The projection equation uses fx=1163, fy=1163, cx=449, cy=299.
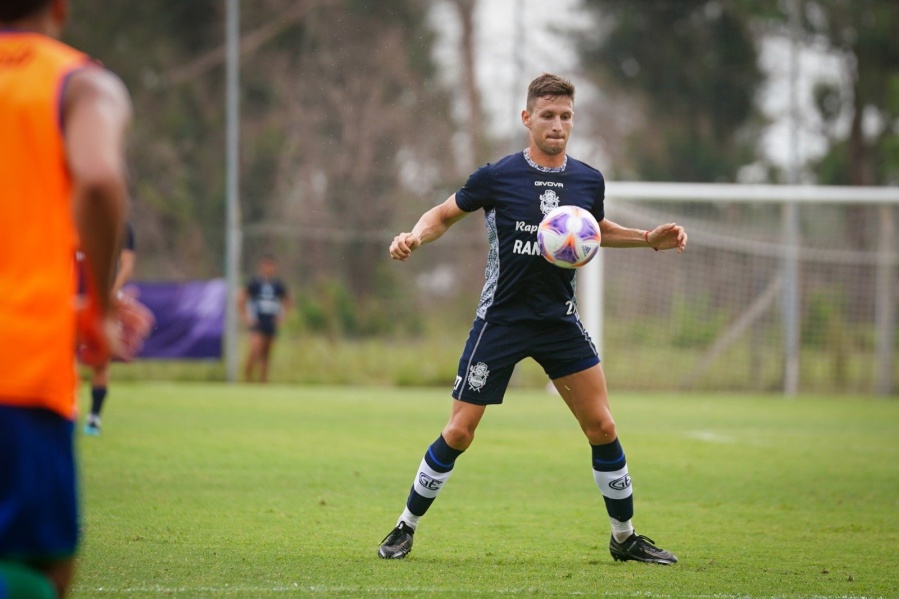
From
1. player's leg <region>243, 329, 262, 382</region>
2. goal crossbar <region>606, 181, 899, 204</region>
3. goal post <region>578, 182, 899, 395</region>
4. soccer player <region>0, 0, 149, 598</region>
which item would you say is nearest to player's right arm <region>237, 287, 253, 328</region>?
player's leg <region>243, 329, 262, 382</region>

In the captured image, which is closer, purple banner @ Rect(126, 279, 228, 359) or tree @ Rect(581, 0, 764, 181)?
purple banner @ Rect(126, 279, 228, 359)

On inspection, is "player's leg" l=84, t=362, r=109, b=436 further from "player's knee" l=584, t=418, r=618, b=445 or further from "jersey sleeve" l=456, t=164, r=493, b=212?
"player's knee" l=584, t=418, r=618, b=445

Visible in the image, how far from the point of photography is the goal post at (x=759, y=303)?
2089 cm

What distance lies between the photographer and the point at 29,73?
2689 millimetres

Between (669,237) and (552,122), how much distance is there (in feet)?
2.66

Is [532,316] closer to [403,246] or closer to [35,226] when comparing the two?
[403,246]

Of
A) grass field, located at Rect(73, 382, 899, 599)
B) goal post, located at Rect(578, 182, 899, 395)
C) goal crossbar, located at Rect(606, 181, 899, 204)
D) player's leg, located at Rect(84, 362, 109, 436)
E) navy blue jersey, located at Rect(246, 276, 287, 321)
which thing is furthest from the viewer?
navy blue jersey, located at Rect(246, 276, 287, 321)

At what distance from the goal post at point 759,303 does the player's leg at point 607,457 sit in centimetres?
1472

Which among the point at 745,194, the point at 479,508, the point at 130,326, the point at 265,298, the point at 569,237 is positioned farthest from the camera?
the point at 265,298

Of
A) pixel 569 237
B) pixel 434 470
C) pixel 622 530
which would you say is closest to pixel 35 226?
pixel 569 237

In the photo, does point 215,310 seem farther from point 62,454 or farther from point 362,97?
point 62,454

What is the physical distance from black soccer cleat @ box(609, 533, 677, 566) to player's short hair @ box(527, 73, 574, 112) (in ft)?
7.29

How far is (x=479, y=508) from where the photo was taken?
7480mm

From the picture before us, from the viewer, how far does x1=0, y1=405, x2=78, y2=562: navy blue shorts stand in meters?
2.63
